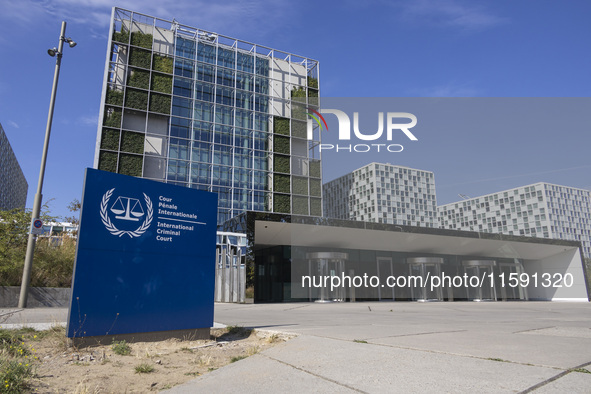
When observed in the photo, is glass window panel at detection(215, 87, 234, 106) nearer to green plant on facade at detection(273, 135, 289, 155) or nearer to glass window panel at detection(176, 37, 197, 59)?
glass window panel at detection(176, 37, 197, 59)

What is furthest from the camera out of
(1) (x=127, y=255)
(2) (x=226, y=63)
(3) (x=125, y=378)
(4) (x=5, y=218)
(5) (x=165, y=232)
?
(2) (x=226, y=63)

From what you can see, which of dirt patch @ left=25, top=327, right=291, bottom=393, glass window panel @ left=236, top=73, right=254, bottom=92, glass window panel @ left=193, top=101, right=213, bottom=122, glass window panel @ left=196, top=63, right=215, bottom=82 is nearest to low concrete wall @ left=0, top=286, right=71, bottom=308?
dirt patch @ left=25, top=327, right=291, bottom=393

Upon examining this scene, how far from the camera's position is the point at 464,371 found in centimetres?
322

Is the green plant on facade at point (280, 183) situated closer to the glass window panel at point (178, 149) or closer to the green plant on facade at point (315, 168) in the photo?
the green plant on facade at point (315, 168)

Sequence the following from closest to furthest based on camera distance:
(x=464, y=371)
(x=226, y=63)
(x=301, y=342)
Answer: (x=464, y=371) → (x=301, y=342) → (x=226, y=63)

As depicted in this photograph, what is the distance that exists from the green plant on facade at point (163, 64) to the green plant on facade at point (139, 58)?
0.93 m

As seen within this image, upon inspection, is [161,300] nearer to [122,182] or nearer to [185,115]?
[122,182]

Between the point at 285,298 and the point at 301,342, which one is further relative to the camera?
the point at 285,298

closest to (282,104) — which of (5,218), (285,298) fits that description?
(285,298)

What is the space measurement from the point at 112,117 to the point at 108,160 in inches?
188

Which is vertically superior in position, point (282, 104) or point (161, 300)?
point (282, 104)

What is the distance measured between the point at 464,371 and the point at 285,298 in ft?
70.0

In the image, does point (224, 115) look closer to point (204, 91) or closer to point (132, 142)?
point (204, 91)

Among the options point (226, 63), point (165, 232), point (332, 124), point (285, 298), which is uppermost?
point (226, 63)
